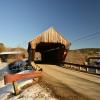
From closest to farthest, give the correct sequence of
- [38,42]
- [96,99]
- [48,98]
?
[96,99]
[48,98]
[38,42]

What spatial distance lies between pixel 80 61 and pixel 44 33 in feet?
32.4

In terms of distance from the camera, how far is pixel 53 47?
4400 centimetres

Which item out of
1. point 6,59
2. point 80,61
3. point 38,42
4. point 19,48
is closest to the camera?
point 38,42

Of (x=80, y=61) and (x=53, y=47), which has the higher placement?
(x=53, y=47)

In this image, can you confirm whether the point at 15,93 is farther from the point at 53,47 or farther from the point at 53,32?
the point at 53,47

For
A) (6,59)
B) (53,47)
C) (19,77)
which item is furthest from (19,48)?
(19,77)

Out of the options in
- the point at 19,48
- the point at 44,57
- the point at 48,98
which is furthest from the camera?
the point at 19,48

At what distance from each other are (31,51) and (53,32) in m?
4.96

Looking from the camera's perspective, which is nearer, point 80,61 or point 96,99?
point 96,99

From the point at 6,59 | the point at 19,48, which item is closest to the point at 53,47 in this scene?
the point at 6,59

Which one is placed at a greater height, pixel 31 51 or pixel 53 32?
pixel 53 32

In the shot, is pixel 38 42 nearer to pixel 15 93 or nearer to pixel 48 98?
pixel 15 93

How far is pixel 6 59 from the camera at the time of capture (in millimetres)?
86875

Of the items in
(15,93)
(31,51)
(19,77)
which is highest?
(31,51)
